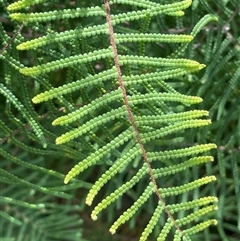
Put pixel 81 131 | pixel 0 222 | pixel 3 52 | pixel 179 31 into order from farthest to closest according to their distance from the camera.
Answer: pixel 0 222 → pixel 179 31 → pixel 3 52 → pixel 81 131

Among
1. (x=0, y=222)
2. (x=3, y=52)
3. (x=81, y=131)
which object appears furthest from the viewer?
(x=0, y=222)

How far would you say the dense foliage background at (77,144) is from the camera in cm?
88

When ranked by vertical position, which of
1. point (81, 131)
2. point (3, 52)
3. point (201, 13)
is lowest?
point (81, 131)

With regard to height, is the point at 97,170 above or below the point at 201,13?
below

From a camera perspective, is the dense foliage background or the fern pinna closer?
the fern pinna

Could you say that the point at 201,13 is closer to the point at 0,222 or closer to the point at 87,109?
the point at 87,109

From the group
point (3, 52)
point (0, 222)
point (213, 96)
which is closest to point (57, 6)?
point (3, 52)

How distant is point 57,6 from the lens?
0.97 meters

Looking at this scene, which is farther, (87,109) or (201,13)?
(201,13)

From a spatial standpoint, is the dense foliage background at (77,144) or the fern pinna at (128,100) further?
the dense foliage background at (77,144)

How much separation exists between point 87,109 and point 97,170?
783mm

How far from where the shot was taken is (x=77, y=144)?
35.4 inches

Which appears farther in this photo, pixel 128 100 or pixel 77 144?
pixel 77 144

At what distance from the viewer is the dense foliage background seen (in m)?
0.88
